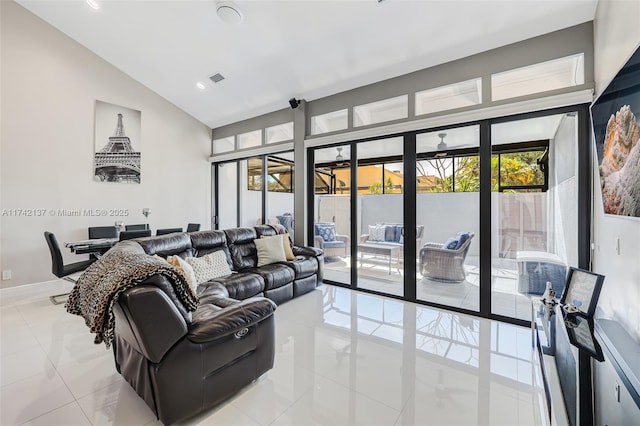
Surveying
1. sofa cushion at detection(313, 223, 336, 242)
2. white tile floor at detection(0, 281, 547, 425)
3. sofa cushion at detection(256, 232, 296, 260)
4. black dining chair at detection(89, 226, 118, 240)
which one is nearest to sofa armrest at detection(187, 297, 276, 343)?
white tile floor at detection(0, 281, 547, 425)

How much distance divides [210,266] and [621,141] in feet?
12.5

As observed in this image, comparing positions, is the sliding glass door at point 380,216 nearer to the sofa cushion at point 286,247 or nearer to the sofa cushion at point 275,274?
the sofa cushion at point 286,247

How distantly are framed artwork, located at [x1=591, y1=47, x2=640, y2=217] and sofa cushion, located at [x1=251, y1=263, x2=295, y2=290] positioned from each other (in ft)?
10.9

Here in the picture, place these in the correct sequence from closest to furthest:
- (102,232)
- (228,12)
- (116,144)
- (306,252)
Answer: (228,12), (306,252), (102,232), (116,144)

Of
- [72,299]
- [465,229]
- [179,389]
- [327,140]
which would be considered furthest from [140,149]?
[465,229]

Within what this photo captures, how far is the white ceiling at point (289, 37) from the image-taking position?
117 inches

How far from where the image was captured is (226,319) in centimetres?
182

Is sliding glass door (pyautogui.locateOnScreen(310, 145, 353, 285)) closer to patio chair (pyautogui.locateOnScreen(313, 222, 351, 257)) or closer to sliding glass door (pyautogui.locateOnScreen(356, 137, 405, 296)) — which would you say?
patio chair (pyautogui.locateOnScreen(313, 222, 351, 257))

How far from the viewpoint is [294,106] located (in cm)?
495

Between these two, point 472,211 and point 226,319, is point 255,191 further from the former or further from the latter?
point 226,319

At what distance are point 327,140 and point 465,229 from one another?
251 centimetres

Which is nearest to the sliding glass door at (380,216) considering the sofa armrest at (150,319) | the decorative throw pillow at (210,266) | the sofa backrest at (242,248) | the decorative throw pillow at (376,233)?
the decorative throw pillow at (376,233)


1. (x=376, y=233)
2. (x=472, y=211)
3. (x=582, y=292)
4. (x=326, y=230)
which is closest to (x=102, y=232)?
(x=326, y=230)

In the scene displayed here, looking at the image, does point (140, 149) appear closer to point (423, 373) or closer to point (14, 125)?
point (14, 125)
